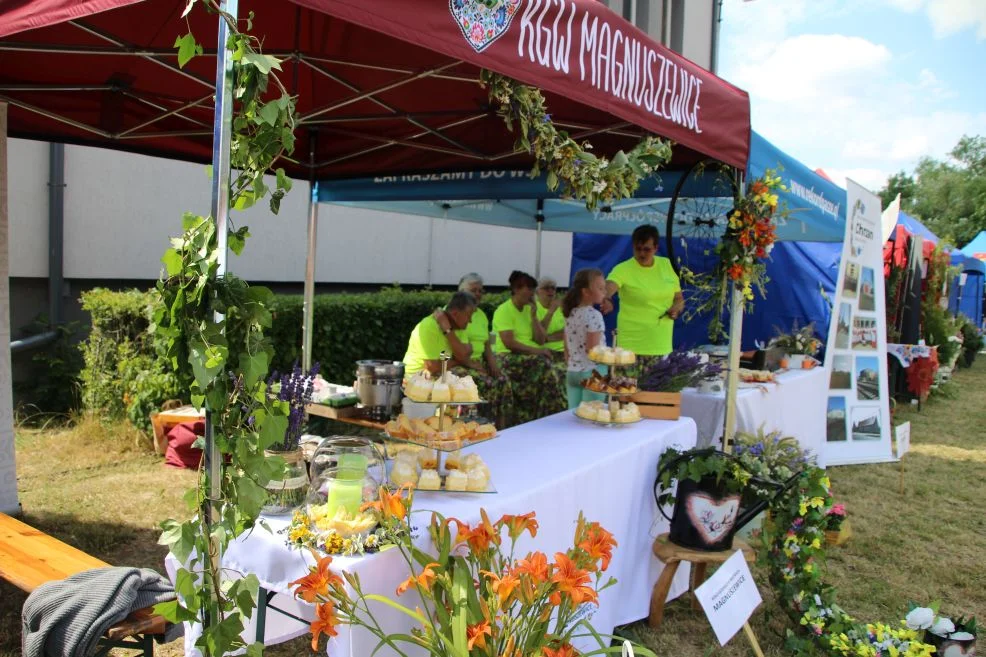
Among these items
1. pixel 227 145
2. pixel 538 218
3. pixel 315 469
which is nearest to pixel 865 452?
pixel 538 218

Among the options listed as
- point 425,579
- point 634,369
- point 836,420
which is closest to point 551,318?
point 634,369

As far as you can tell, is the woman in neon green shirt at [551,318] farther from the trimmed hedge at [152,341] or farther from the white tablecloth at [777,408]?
the trimmed hedge at [152,341]

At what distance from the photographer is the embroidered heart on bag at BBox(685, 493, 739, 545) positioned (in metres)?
2.90

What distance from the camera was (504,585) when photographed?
5.25 ft

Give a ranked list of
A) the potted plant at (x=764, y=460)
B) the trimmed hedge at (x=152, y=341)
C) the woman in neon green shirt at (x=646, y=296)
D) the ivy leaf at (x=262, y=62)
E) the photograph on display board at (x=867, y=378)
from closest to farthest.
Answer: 1. the ivy leaf at (x=262, y=62)
2. the potted plant at (x=764, y=460)
3. the woman in neon green shirt at (x=646, y=296)
4. the trimmed hedge at (x=152, y=341)
5. the photograph on display board at (x=867, y=378)

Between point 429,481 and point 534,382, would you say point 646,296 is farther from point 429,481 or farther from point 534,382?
point 429,481

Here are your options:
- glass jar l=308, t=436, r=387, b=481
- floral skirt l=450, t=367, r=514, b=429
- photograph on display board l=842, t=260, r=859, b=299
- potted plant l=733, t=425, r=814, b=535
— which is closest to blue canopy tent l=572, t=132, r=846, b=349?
photograph on display board l=842, t=260, r=859, b=299

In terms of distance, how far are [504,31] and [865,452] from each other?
584 cm

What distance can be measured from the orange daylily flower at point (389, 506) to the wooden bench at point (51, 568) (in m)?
0.72

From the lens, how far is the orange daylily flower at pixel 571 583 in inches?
64.2

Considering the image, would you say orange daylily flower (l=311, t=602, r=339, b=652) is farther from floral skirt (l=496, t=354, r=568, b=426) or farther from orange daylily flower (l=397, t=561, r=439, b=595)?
floral skirt (l=496, t=354, r=568, b=426)

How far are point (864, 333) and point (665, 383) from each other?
3.81 m

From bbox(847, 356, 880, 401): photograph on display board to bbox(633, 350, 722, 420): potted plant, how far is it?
10.5 ft

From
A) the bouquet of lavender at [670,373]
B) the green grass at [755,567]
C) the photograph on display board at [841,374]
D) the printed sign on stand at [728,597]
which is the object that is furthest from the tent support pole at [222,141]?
the photograph on display board at [841,374]
